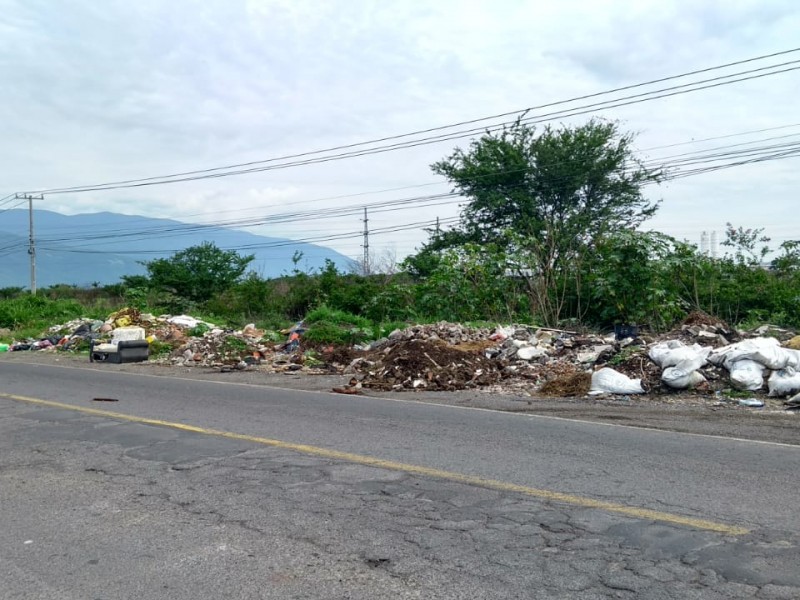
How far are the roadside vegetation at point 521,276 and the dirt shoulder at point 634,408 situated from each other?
6372 millimetres

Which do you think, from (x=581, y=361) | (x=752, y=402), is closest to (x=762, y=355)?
(x=752, y=402)

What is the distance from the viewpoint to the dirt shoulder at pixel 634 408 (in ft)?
30.2

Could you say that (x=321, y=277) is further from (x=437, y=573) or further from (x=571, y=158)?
(x=437, y=573)

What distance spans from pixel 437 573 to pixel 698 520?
2104mm

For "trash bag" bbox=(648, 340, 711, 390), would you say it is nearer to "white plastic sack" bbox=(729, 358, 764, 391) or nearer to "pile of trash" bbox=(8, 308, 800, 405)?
"pile of trash" bbox=(8, 308, 800, 405)

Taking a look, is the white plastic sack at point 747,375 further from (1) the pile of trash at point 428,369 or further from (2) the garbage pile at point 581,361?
(1) the pile of trash at point 428,369

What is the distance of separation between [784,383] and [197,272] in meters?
33.3

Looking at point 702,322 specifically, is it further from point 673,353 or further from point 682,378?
point 682,378

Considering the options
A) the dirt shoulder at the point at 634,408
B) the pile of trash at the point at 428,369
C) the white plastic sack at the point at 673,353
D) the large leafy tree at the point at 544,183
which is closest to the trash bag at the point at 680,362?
the white plastic sack at the point at 673,353

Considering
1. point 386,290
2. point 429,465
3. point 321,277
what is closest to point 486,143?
point 321,277

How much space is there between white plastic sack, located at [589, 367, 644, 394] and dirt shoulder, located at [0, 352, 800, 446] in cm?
18

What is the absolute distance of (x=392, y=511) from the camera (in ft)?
18.6

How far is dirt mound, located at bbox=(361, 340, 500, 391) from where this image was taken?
45.9ft

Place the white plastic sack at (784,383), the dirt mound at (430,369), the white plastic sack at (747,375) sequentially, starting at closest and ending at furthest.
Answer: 1. the white plastic sack at (784,383)
2. the white plastic sack at (747,375)
3. the dirt mound at (430,369)
